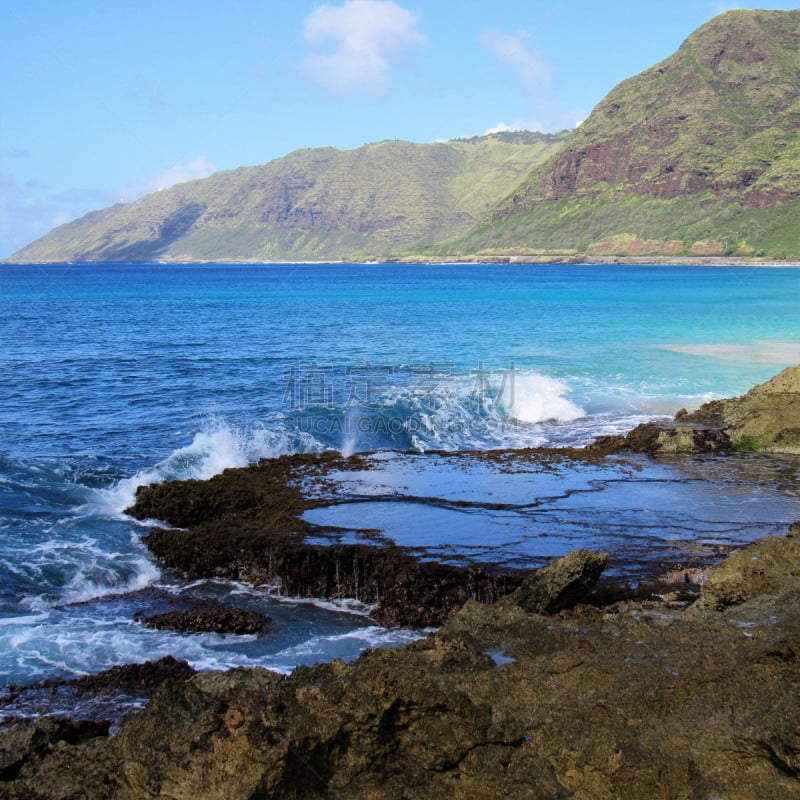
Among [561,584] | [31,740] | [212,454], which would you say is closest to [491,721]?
[31,740]

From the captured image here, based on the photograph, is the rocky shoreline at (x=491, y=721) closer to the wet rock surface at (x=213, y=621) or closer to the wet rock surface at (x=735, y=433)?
the wet rock surface at (x=213, y=621)

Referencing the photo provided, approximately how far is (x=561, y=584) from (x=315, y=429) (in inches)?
554

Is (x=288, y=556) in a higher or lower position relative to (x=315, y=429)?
higher

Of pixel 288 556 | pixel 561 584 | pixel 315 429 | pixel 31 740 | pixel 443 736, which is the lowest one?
pixel 315 429

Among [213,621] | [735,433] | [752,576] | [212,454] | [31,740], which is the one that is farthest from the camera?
[212,454]

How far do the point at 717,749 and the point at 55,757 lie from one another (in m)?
4.03

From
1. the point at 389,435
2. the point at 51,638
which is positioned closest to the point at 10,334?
the point at 389,435

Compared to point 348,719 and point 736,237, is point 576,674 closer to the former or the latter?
point 348,719

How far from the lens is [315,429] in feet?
72.5

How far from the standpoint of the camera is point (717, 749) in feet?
16.2

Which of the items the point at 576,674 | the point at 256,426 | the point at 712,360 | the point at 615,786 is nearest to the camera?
the point at 615,786

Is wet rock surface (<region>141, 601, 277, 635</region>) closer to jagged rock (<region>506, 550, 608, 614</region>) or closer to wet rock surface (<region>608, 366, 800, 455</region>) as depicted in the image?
jagged rock (<region>506, 550, 608, 614</region>)

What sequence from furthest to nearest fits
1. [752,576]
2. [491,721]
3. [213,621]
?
1. [213,621]
2. [752,576]
3. [491,721]

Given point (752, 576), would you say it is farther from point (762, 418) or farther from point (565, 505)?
point (762, 418)
